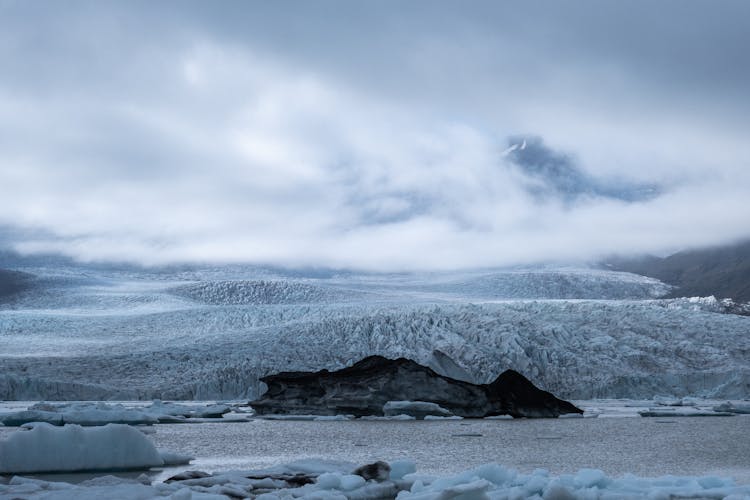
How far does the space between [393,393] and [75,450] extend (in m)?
8.96

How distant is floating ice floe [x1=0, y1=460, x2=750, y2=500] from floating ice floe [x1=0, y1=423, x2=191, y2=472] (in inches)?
52.7

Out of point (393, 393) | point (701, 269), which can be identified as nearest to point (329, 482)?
point (393, 393)

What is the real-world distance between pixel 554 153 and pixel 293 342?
82.5 meters

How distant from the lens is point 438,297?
36812 millimetres

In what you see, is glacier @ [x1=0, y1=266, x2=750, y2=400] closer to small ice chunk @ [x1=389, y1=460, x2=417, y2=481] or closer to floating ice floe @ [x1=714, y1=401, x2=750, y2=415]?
floating ice floe @ [x1=714, y1=401, x2=750, y2=415]

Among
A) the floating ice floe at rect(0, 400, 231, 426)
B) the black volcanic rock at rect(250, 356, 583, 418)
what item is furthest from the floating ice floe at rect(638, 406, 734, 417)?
the floating ice floe at rect(0, 400, 231, 426)

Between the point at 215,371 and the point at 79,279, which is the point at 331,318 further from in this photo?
the point at 79,279

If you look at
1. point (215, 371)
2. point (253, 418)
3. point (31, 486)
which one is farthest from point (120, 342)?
point (31, 486)

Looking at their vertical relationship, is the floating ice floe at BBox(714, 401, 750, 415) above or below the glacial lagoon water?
below

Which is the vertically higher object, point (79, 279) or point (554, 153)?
point (554, 153)

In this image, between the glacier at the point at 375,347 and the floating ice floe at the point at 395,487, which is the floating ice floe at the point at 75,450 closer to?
the floating ice floe at the point at 395,487

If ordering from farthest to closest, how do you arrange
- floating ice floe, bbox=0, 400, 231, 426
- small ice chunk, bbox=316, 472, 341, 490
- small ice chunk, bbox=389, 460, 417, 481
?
floating ice floe, bbox=0, 400, 231, 426
small ice chunk, bbox=389, 460, 417, 481
small ice chunk, bbox=316, 472, 341, 490

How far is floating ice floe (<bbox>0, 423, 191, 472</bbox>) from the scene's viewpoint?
722 centimetres

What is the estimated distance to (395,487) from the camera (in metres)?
6.09
